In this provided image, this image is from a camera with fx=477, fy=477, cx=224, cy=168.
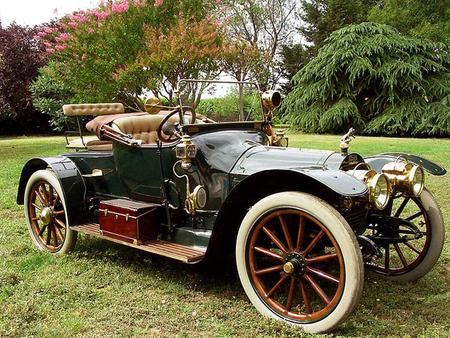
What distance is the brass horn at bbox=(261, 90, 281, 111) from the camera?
12.9 feet

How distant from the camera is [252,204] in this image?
10.3ft

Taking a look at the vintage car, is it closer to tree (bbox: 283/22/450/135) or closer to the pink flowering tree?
the pink flowering tree

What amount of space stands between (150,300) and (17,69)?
19390mm

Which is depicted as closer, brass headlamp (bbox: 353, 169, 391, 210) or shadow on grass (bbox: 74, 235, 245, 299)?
brass headlamp (bbox: 353, 169, 391, 210)

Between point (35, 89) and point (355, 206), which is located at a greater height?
point (35, 89)

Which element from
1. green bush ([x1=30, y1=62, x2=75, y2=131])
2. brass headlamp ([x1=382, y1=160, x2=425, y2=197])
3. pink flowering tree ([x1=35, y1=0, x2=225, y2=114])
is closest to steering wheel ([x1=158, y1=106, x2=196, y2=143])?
brass headlamp ([x1=382, y1=160, x2=425, y2=197])

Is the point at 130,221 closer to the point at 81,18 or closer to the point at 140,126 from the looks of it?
the point at 140,126

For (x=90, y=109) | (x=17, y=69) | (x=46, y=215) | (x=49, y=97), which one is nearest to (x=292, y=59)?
(x=49, y=97)

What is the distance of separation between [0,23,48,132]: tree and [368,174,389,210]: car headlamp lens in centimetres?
1896

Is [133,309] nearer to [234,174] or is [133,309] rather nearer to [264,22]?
[234,174]

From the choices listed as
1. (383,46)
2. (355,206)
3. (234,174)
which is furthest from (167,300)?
(383,46)

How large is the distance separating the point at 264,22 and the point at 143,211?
2683 centimetres

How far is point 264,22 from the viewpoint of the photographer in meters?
28.5

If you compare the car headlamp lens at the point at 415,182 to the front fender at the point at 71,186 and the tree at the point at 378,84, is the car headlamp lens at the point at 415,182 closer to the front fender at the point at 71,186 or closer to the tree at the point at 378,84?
the front fender at the point at 71,186
